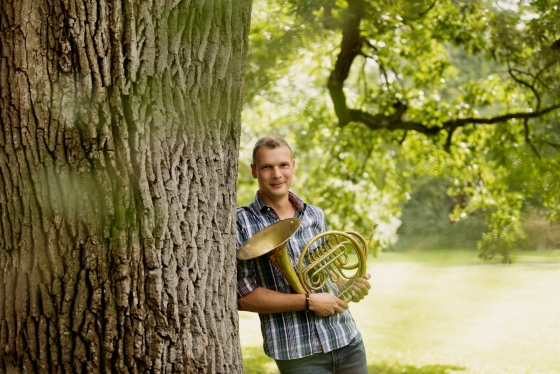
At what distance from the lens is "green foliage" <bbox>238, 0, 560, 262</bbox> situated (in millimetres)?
7020

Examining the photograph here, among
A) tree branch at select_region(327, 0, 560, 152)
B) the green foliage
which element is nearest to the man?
the green foliage

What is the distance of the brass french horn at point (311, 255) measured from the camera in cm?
270

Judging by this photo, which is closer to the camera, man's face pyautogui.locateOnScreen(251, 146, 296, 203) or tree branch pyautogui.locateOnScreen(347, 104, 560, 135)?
man's face pyautogui.locateOnScreen(251, 146, 296, 203)

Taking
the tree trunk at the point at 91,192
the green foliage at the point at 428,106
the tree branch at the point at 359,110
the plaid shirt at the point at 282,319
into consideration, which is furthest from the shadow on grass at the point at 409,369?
the tree trunk at the point at 91,192

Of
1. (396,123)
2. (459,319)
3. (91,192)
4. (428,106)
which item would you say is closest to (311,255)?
(91,192)

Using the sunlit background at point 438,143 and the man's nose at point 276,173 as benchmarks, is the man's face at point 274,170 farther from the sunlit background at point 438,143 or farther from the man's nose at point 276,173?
the sunlit background at point 438,143

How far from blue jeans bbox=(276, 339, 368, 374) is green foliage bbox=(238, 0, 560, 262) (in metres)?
3.80

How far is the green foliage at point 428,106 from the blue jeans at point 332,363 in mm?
3801

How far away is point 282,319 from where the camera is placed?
2.79 metres

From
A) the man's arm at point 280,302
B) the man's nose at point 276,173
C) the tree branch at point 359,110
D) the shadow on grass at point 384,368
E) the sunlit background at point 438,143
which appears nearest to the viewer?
the man's arm at point 280,302

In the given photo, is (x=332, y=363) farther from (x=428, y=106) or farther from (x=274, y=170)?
(x=428, y=106)

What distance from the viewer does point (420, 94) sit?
364 inches

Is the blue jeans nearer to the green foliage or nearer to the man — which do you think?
the man

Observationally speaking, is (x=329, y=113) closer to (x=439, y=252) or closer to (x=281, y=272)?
(x=281, y=272)
